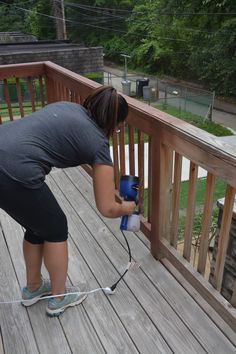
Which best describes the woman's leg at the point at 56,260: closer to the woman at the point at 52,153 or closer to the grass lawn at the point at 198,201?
the woman at the point at 52,153

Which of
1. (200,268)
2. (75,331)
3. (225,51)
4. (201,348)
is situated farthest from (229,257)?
(225,51)

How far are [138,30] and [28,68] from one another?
24978 millimetres

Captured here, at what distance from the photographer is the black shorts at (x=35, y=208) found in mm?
1532

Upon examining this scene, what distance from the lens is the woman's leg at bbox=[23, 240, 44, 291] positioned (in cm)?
187

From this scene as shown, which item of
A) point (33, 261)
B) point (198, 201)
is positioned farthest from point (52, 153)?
point (198, 201)

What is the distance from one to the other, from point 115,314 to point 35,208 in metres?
0.80

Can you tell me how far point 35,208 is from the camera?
1.59 meters

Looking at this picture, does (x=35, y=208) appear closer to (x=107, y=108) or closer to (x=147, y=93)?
(x=107, y=108)

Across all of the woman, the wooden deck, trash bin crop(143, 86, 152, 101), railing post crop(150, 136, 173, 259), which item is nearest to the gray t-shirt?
the woman

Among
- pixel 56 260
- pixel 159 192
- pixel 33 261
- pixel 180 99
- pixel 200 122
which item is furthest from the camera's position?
pixel 180 99

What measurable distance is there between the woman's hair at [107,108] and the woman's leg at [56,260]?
0.59 meters

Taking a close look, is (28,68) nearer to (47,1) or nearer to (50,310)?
(50,310)

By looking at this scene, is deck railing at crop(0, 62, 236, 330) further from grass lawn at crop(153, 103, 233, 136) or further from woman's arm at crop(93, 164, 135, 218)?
grass lawn at crop(153, 103, 233, 136)

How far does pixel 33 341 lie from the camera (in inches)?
72.7
